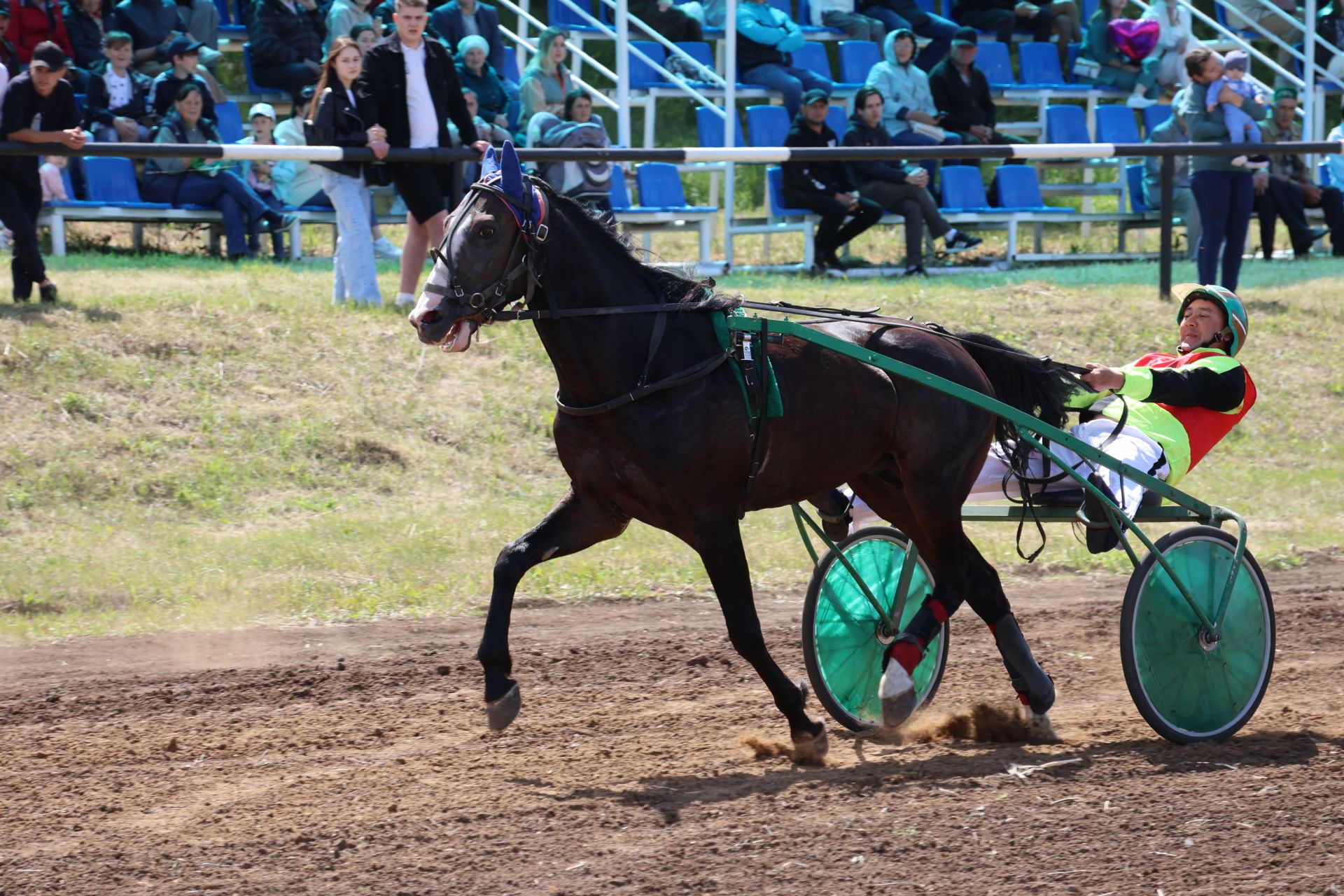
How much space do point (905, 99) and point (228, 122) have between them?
5937 millimetres

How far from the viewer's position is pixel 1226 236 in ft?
39.6

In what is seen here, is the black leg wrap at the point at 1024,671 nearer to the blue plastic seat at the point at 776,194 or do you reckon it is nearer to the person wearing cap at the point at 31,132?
the person wearing cap at the point at 31,132

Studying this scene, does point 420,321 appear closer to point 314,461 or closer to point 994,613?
point 994,613

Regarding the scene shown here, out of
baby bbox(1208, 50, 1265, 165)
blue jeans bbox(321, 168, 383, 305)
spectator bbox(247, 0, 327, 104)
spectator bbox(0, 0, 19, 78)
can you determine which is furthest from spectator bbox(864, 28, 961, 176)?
spectator bbox(0, 0, 19, 78)

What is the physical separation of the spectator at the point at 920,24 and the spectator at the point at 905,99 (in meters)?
2.21

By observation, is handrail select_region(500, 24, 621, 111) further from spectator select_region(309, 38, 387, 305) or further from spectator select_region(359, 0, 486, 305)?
spectator select_region(309, 38, 387, 305)

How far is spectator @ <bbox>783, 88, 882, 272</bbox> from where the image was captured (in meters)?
12.5

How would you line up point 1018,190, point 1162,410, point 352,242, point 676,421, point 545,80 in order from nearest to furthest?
point 676,421 → point 1162,410 → point 352,242 → point 545,80 → point 1018,190

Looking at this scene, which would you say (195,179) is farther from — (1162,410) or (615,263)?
(1162,410)

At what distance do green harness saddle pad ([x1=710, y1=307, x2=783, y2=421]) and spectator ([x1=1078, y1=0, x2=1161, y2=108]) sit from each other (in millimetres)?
13453

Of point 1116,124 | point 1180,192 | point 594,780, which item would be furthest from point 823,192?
point 594,780

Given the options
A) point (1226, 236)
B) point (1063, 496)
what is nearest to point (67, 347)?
point (1063, 496)

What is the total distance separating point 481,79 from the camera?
1311 centimetres

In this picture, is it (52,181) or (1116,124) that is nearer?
(52,181)
